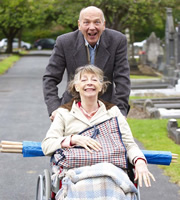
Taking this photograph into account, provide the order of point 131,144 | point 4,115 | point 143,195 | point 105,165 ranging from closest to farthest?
point 105,165 < point 131,144 < point 143,195 < point 4,115

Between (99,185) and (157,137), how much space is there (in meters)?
5.44

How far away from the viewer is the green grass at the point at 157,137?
22.1 feet

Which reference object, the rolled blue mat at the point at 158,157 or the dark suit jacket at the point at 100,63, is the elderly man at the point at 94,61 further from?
the rolled blue mat at the point at 158,157

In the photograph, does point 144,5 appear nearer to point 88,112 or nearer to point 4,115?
point 4,115

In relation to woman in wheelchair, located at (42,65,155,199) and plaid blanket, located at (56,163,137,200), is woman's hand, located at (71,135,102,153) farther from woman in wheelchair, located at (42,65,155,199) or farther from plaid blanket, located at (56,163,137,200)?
plaid blanket, located at (56,163,137,200)

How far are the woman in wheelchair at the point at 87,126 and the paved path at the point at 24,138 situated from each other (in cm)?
175

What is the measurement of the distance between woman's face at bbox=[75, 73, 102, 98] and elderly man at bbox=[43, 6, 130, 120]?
51 centimetres

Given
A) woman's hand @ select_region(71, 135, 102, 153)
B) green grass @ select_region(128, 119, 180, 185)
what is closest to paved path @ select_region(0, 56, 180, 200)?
green grass @ select_region(128, 119, 180, 185)

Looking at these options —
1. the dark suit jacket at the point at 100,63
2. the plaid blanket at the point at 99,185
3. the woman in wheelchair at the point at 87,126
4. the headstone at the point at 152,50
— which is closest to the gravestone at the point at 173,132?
the dark suit jacket at the point at 100,63

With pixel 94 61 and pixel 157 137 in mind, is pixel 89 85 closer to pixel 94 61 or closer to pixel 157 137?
pixel 94 61

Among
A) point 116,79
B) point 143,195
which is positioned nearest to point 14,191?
point 143,195

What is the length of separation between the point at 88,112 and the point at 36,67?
2760 centimetres

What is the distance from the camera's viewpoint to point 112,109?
4277 millimetres

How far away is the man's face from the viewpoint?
4289 millimetres
